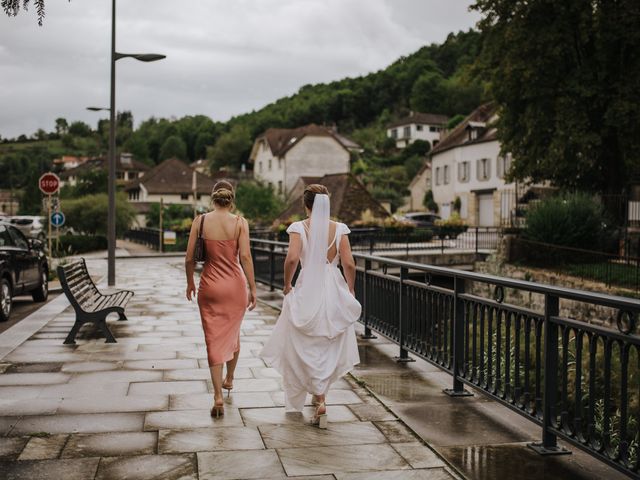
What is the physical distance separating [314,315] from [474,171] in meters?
52.6

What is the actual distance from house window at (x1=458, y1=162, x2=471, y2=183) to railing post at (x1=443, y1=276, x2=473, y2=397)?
5243 cm

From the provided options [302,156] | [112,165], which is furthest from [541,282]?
[302,156]

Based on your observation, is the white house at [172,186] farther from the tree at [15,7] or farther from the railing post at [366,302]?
the tree at [15,7]

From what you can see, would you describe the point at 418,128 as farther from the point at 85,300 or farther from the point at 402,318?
the point at 402,318

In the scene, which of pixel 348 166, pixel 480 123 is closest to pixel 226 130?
pixel 348 166

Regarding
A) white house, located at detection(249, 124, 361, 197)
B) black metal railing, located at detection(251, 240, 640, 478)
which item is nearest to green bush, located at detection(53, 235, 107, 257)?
black metal railing, located at detection(251, 240, 640, 478)

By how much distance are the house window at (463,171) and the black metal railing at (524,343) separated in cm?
4779

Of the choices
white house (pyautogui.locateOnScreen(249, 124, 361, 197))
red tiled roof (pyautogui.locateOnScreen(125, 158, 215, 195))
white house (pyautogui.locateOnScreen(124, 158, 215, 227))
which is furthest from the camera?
red tiled roof (pyautogui.locateOnScreen(125, 158, 215, 195))

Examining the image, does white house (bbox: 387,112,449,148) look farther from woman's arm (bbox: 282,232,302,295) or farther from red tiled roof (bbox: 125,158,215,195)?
woman's arm (bbox: 282,232,302,295)

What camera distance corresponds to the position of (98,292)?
444 inches

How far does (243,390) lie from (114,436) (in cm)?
171

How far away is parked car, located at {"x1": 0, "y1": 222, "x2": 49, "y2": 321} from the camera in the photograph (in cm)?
1245

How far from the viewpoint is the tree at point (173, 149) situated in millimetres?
143750

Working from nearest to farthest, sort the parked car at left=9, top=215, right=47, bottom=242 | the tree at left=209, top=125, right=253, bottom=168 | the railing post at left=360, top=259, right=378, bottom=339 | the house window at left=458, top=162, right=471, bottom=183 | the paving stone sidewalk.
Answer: the paving stone sidewalk → the railing post at left=360, top=259, right=378, bottom=339 → the parked car at left=9, top=215, right=47, bottom=242 → the house window at left=458, top=162, right=471, bottom=183 → the tree at left=209, top=125, right=253, bottom=168
